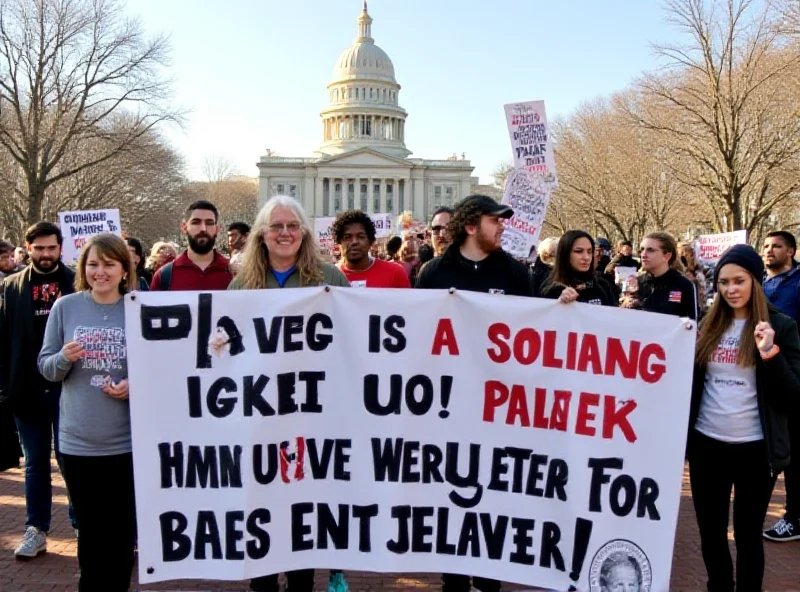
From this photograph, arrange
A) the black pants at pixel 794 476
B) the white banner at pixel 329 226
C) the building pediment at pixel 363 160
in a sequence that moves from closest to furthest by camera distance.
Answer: the black pants at pixel 794 476, the white banner at pixel 329 226, the building pediment at pixel 363 160

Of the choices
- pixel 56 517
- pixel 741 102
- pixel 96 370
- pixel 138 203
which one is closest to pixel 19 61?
pixel 138 203

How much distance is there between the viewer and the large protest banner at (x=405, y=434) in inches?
150

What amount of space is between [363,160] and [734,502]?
344 feet

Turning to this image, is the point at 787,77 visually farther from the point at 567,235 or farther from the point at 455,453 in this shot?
the point at 455,453

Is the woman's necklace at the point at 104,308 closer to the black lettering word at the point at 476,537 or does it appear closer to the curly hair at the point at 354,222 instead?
the curly hair at the point at 354,222

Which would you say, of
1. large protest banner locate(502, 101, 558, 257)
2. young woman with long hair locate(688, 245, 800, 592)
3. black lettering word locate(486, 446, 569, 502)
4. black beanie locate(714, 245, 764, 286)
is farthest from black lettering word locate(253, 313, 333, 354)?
large protest banner locate(502, 101, 558, 257)

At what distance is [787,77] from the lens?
81.3 feet

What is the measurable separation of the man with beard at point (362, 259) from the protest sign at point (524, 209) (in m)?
4.38

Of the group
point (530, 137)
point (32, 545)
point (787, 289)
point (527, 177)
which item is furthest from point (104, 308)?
point (530, 137)

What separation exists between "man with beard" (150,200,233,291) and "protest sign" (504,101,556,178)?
5.64 meters

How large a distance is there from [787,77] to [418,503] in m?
25.6

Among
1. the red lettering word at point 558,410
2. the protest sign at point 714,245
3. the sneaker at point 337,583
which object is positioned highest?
the protest sign at point 714,245

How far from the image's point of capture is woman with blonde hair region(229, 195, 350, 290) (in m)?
4.25

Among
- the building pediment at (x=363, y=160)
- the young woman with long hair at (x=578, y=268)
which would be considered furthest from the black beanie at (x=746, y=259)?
the building pediment at (x=363, y=160)
